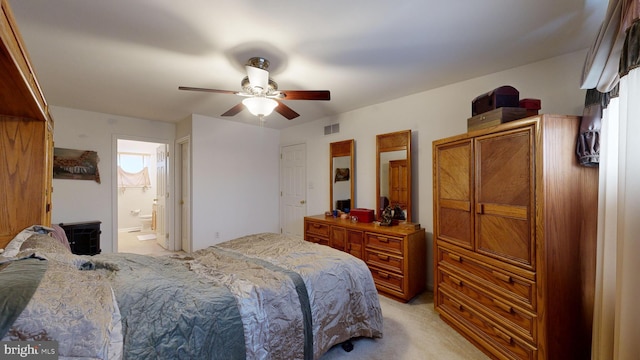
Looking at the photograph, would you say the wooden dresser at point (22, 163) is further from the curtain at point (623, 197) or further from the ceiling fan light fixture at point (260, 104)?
the curtain at point (623, 197)

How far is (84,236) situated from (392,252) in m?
4.35

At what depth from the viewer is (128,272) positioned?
1.40m

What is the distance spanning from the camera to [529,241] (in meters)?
1.65

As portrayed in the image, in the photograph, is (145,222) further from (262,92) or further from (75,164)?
(262,92)

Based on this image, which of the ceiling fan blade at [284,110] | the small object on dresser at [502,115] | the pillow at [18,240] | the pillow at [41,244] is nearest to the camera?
the pillow at [18,240]

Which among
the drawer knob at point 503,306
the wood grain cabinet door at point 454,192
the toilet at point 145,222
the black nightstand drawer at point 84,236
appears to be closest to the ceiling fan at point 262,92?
the wood grain cabinet door at point 454,192

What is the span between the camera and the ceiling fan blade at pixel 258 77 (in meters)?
2.06

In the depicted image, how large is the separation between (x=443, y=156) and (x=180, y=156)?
446 cm

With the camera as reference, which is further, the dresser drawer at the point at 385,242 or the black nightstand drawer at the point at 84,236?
the black nightstand drawer at the point at 84,236

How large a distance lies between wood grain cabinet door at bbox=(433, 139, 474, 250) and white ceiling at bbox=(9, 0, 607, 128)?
2.79ft

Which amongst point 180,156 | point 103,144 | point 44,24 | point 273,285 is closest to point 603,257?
point 273,285

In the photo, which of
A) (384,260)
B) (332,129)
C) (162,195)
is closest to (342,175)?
(332,129)

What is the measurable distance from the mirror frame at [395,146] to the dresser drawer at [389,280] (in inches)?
29.2

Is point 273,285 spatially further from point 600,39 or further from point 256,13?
point 600,39
